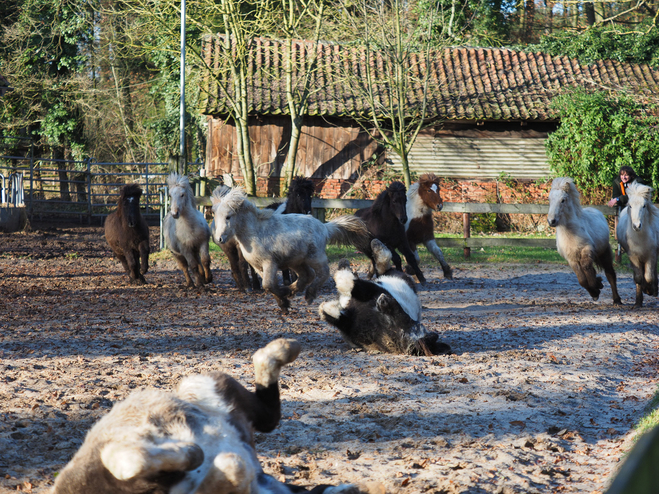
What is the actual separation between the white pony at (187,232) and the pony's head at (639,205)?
631cm

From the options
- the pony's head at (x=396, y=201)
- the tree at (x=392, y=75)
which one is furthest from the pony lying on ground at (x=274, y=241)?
the tree at (x=392, y=75)

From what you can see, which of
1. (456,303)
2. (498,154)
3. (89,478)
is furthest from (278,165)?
(89,478)

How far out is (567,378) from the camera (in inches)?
202

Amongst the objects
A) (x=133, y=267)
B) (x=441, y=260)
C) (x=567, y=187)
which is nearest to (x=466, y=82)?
(x=441, y=260)

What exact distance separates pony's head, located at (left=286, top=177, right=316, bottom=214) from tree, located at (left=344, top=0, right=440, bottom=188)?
27.3ft

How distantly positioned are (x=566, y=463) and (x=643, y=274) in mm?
6269

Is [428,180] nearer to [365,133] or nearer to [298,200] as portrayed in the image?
[298,200]

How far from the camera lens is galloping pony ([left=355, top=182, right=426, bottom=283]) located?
1064 cm

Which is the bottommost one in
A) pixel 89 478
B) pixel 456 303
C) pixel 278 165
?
pixel 456 303

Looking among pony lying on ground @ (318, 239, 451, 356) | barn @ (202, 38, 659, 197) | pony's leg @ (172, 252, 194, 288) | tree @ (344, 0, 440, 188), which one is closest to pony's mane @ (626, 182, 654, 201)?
pony lying on ground @ (318, 239, 451, 356)

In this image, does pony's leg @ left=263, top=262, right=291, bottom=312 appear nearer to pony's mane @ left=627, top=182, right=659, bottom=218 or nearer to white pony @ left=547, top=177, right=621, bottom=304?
white pony @ left=547, top=177, right=621, bottom=304

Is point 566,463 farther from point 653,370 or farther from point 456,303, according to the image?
point 456,303

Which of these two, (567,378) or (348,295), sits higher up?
(348,295)

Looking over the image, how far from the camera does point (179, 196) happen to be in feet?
32.6
